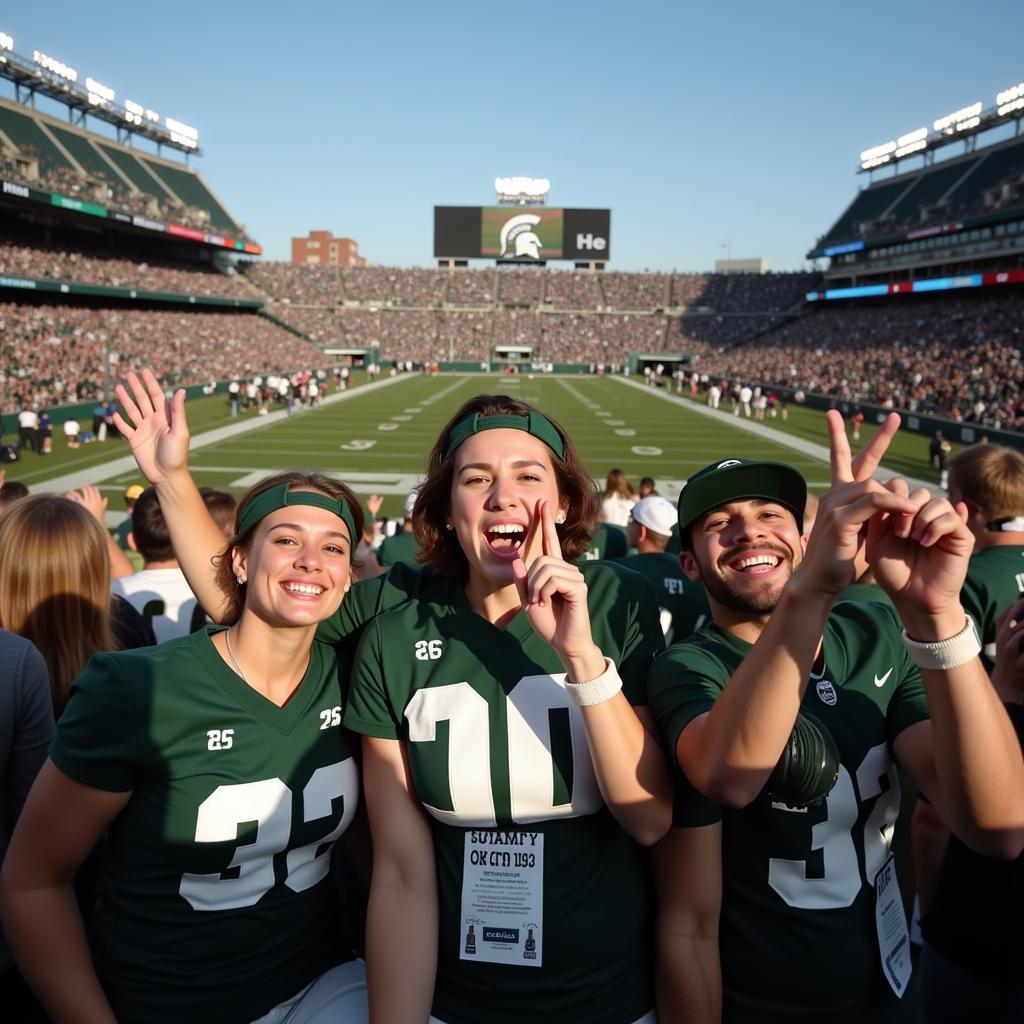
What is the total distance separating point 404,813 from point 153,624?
2728 mm

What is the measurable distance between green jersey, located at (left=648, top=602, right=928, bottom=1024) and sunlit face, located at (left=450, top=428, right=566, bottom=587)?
468 millimetres

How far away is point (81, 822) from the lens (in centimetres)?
188

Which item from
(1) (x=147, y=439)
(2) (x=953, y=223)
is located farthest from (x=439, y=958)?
(2) (x=953, y=223)

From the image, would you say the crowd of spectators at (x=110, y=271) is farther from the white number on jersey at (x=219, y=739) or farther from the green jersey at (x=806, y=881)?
the green jersey at (x=806, y=881)

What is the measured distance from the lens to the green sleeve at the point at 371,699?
1952 mm

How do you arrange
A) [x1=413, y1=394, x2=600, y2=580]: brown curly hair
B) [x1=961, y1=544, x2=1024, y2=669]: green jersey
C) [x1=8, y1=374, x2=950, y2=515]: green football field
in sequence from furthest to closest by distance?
1. [x1=8, y1=374, x2=950, y2=515]: green football field
2. [x1=961, y1=544, x2=1024, y2=669]: green jersey
3. [x1=413, y1=394, x2=600, y2=580]: brown curly hair

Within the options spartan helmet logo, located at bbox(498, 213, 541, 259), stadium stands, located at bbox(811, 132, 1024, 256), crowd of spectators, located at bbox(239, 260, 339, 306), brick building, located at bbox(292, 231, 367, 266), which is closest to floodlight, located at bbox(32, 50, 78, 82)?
crowd of spectators, located at bbox(239, 260, 339, 306)

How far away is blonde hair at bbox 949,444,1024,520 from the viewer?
3432 mm

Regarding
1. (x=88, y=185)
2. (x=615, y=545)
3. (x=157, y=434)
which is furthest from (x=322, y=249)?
(x=157, y=434)

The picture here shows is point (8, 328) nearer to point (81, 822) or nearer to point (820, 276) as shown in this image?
point (81, 822)

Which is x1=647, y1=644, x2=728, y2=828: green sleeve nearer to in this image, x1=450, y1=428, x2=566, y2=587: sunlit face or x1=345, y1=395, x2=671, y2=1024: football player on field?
x1=345, y1=395, x2=671, y2=1024: football player on field

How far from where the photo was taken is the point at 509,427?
209 centimetres

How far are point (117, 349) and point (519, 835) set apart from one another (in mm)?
39141

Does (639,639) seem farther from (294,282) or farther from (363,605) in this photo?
(294,282)
